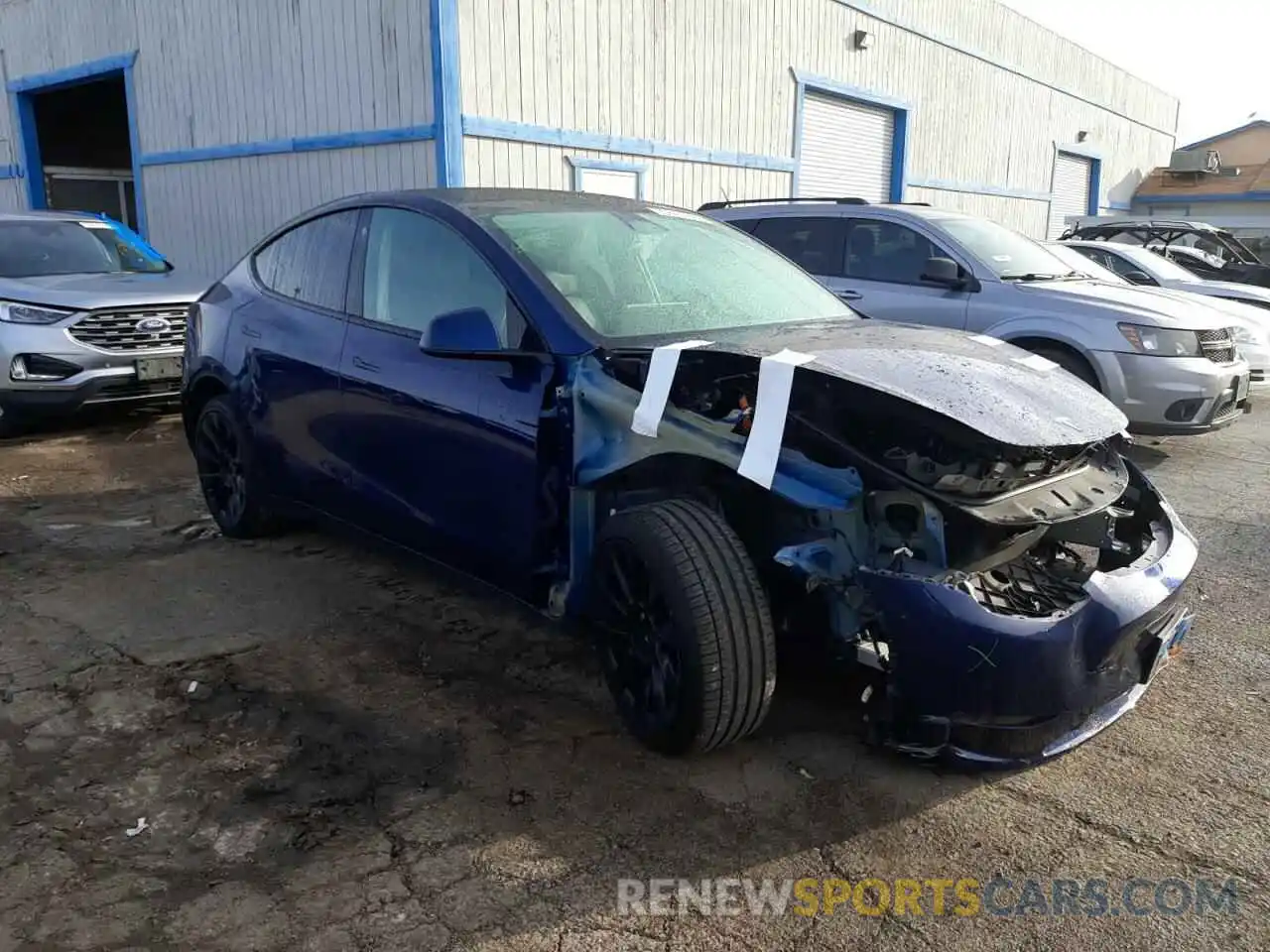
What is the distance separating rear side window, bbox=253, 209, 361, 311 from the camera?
419 centimetres

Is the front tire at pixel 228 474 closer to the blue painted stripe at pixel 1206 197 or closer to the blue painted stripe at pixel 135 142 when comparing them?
the blue painted stripe at pixel 135 142

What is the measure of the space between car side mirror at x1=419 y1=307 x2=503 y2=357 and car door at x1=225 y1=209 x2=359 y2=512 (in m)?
0.83

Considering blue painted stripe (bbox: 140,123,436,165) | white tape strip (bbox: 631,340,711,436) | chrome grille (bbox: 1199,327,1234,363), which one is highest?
blue painted stripe (bbox: 140,123,436,165)

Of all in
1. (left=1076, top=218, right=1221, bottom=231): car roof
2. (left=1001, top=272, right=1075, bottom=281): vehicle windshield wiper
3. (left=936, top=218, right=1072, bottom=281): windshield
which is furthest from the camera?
(left=1076, top=218, right=1221, bottom=231): car roof

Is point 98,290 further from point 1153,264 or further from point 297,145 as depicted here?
point 1153,264

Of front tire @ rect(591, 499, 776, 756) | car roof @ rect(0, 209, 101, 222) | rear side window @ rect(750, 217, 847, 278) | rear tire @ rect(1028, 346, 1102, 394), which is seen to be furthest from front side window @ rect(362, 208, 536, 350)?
car roof @ rect(0, 209, 101, 222)

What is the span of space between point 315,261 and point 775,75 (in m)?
9.74

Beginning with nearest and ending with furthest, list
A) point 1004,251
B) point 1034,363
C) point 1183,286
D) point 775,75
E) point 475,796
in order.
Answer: point 475,796 < point 1034,363 < point 1004,251 < point 1183,286 < point 775,75

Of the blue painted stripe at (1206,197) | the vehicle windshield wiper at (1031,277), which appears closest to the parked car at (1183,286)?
the vehicle windshield wiper at (1031,277)

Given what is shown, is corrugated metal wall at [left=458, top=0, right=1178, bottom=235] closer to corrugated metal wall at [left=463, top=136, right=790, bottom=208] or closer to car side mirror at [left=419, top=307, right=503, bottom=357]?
corrugated metal wall at [left=463, top=136, right=790, bottom=208]

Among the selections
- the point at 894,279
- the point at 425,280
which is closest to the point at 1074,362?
the point at 894,279

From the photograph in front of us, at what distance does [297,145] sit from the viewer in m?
10.5

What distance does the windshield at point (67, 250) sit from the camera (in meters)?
8.09

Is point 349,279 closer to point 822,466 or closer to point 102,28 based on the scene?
point 822,466
